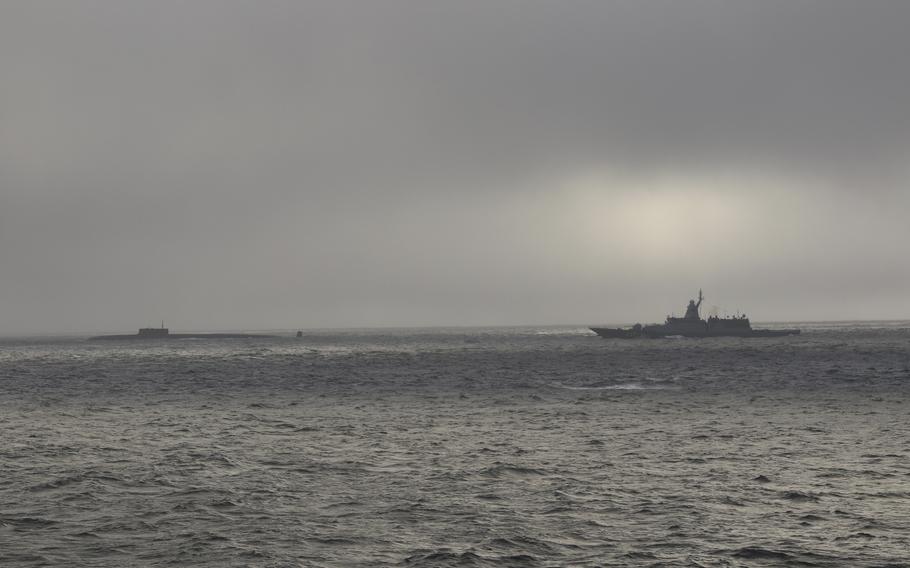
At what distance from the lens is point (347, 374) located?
93562 mm

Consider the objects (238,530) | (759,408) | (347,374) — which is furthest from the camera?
(347,374)

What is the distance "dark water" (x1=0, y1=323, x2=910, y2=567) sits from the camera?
749 inches

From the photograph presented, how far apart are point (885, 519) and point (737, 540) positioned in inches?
185

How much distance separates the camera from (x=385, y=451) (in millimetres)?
34000

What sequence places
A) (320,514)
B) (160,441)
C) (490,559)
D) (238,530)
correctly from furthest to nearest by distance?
(160,441), (320,514), (238,530), (490,559)

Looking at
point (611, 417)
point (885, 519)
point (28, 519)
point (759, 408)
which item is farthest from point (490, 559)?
point (759, 408)

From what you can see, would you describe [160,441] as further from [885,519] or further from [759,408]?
[759,408]

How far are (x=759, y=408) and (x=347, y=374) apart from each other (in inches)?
2051

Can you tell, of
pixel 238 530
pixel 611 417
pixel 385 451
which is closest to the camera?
pixel 238 530

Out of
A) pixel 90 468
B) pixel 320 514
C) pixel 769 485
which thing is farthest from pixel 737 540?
pixel 90 468

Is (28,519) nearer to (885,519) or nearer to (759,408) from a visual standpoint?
(885,519)

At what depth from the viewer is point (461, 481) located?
2705cm

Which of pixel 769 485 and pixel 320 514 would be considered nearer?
pixel 320 514

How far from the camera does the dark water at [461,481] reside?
1902cm
